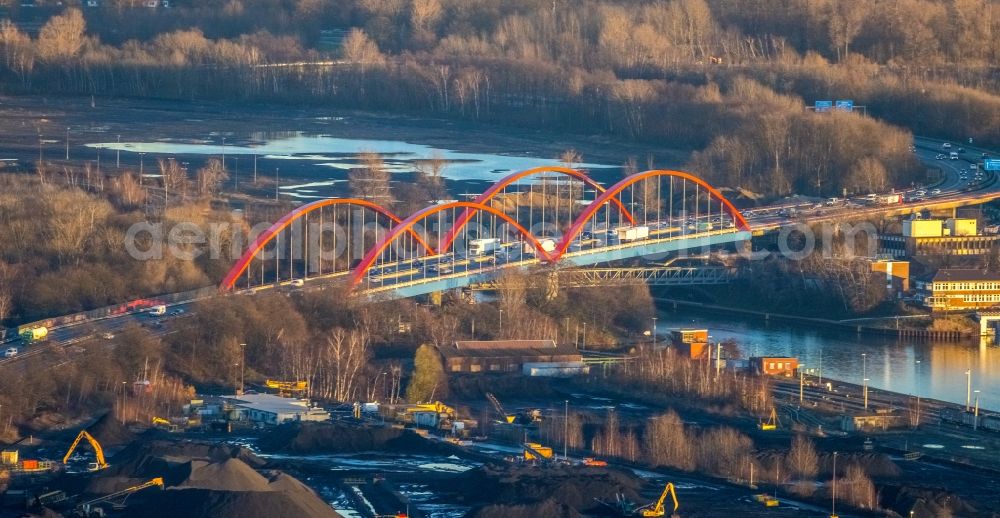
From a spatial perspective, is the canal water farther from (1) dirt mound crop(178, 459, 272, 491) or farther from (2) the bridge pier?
(1) dirt mound crop(178, 459, 272, 491)

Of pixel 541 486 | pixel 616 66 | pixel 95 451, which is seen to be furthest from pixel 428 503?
pixel 616 66

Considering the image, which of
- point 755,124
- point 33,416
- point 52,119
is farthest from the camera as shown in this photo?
point 52,119

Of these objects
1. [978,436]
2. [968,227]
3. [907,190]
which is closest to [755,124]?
[907,190]

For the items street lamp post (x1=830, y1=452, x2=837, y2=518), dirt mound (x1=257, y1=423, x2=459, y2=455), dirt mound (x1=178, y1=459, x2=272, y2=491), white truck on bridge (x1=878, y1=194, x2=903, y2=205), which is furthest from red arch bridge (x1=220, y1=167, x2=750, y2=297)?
dirt mound (x1=178, y1=459, x2=272, y2=491)

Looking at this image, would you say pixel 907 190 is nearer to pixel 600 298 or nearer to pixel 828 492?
pixel 600 298

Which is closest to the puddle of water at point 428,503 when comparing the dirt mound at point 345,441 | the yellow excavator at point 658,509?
the yellow excavator at point 658,509

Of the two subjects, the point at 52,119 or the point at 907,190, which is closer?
the point at 907,190

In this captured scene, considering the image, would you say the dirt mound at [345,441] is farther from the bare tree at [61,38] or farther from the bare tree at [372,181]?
the bare tree at [61,38]
